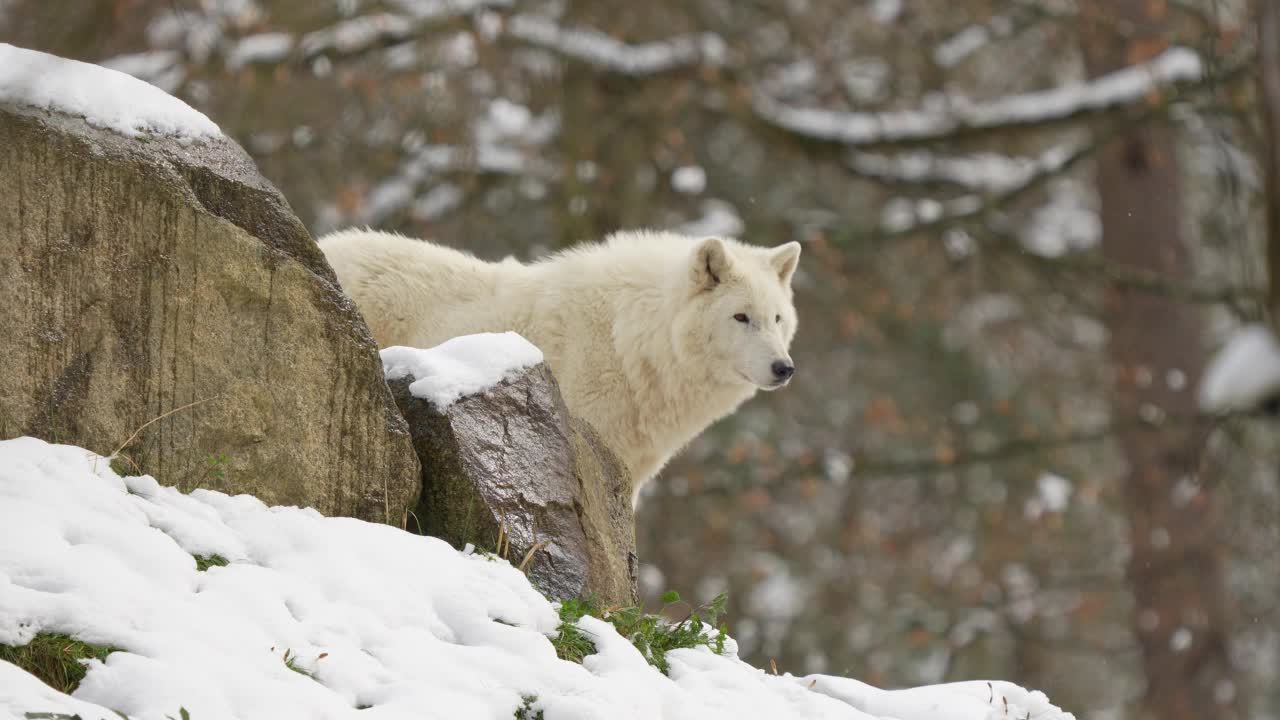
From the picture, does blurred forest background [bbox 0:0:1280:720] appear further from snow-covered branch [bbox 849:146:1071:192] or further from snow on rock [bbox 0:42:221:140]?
snow on rock [bbox 0:42:221:140]

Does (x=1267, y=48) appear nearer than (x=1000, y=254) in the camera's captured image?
Yes

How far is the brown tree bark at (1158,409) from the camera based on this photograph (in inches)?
512

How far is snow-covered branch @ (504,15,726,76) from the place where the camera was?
11773mm

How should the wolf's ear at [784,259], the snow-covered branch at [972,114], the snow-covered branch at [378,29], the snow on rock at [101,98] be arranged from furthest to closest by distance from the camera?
the snow-covered branch at [972,114], the snow-covered branch at [378,29], the wolf's ear at [784,259], the snow on rock at [101,98]

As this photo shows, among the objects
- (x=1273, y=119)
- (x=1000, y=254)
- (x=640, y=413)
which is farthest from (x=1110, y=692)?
(x=1273, y=119)

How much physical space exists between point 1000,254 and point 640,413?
264 inches

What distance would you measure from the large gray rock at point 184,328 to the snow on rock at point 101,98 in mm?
53

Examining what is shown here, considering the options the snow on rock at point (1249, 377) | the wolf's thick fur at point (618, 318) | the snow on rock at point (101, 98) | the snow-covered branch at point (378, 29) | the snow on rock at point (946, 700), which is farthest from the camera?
the snow-covered branch at point (378, 29)

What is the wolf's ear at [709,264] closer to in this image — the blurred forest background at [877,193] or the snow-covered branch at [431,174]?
the blurred forest background at [877,193]

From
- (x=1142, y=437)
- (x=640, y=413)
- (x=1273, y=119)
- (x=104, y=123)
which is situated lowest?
(x=1273, y=119)

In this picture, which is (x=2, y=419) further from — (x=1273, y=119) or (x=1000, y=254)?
(x=1000, y=254)

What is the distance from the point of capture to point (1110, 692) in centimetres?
2177

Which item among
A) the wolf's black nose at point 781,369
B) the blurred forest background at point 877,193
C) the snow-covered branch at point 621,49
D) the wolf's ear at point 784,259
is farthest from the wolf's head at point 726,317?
the snow-covered branch at point 621,49

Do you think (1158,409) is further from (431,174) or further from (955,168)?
(431,174)
